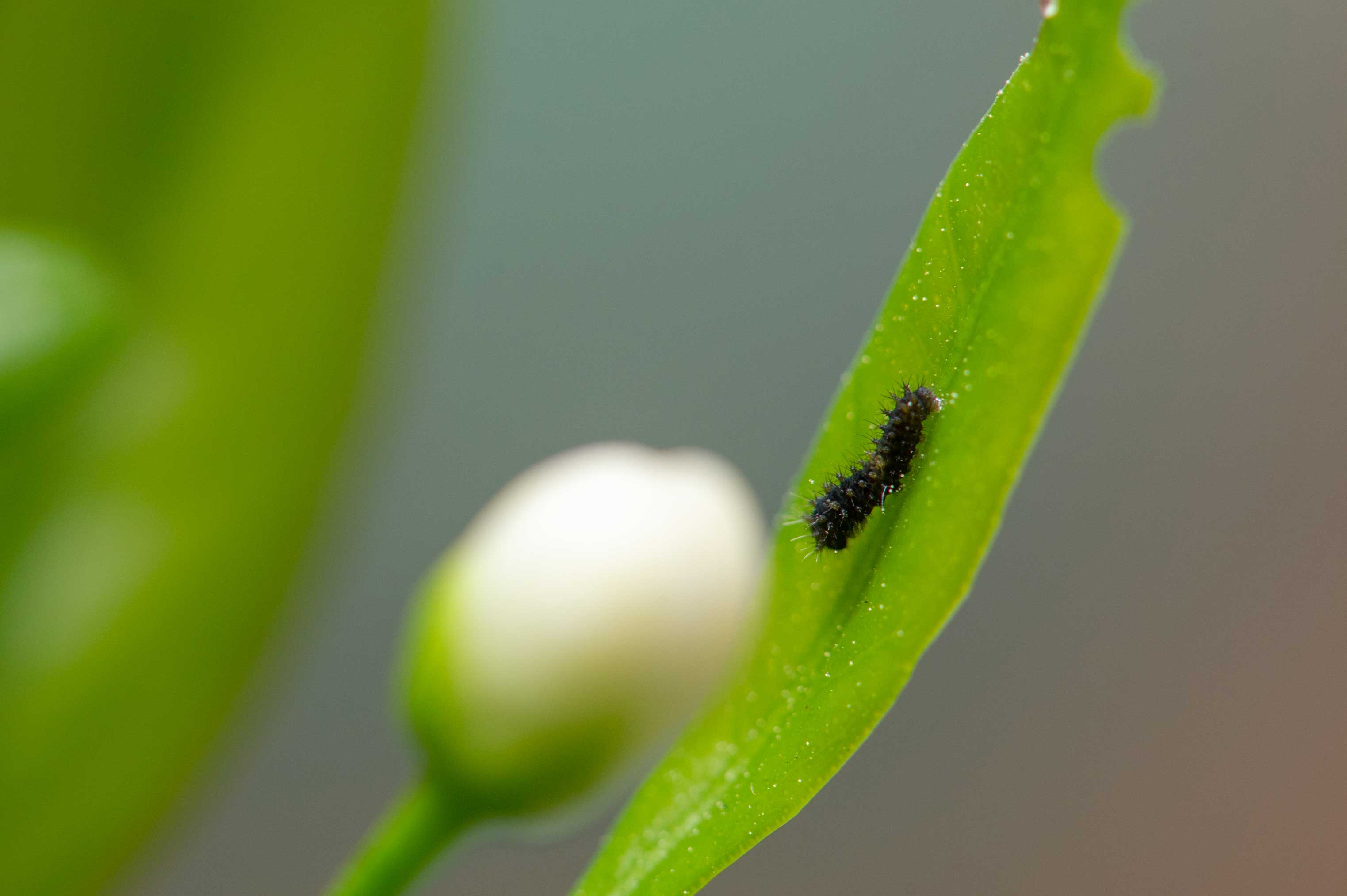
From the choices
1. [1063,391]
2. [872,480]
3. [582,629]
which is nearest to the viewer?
[582,629]

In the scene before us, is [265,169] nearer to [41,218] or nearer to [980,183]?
[41,218]

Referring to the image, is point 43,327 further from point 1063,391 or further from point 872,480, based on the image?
point 1063,391

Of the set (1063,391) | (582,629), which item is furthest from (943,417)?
(1063,391)

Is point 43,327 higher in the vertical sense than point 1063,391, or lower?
higher

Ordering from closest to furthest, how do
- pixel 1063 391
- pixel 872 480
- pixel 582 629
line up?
pixel 582 629 < pixel 872 480 < pixel 1063 391

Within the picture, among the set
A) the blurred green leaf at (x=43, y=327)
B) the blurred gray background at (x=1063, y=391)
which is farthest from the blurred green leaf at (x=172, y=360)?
the blurred gray background at (x=1063, y=391)

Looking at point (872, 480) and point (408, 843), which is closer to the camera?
point (408, 843)
